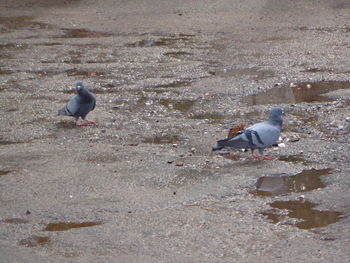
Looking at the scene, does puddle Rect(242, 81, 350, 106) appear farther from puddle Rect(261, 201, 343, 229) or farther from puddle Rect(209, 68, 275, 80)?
puddle Rect(261, 201, 343, 229)

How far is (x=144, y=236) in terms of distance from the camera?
5520mm

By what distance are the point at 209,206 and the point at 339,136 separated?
88.2 inches

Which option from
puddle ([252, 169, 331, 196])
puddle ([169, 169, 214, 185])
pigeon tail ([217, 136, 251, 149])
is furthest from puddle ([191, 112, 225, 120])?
puddle ([252, 169, 331, 196])

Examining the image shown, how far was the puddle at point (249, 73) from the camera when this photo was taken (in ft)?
35.1

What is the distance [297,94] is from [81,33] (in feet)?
20.4

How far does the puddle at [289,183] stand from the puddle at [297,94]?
2.56m

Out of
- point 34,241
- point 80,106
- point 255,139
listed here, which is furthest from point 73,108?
point 34,241

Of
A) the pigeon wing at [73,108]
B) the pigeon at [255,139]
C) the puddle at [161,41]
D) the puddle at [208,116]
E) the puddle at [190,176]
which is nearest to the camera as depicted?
the puddle at [190,176]

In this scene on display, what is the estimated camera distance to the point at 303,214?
587cm

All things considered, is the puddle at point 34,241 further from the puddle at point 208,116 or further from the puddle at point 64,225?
the puddle at point 208,116

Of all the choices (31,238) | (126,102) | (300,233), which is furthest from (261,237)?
(126,102)

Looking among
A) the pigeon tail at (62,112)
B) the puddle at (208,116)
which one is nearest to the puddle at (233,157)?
the puddle at (208,116)

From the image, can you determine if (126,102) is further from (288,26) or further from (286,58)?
(288,26)

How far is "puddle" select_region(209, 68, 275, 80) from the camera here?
422 inches
